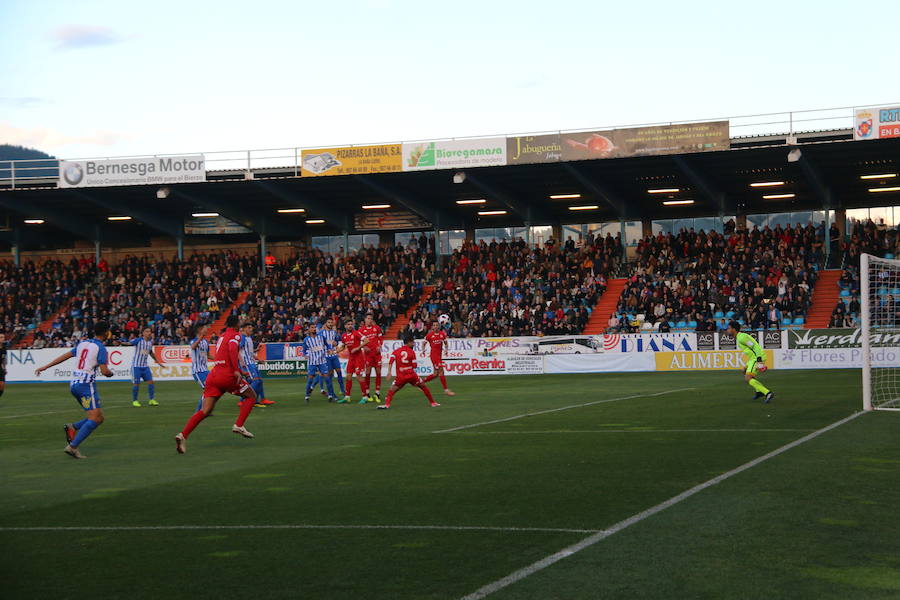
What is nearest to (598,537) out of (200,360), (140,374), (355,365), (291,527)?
(291,527)

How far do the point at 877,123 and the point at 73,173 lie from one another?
3603 cm

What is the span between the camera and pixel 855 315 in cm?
3653

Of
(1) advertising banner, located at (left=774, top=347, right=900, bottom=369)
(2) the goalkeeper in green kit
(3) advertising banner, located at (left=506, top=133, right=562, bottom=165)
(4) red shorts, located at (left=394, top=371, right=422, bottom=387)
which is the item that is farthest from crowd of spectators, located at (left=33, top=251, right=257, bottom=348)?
→ (2) the goalkeeper in green kit

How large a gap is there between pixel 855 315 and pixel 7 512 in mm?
33218

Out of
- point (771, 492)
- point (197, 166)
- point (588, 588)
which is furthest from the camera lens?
point (197, 166)

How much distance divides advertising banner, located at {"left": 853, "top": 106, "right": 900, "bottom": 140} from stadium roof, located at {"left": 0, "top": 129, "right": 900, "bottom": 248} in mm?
877

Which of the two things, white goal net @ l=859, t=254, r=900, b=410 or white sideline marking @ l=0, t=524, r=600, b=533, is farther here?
white goal net @ l=859, t=254, r=900, b=410

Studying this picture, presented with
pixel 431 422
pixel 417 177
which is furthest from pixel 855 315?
pixel 431 422

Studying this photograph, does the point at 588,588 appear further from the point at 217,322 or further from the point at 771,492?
the point at 217,322

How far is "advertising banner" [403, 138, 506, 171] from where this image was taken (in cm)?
4222

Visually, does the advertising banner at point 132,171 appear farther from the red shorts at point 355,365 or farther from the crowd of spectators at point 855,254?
the crowd of spectators at point 855,254

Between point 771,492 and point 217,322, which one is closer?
point 771,492

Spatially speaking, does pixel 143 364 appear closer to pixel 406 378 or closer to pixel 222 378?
pixel 406 378

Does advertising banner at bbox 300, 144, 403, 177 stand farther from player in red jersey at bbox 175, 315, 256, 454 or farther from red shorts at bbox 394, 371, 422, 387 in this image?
player in red jersey at bbox 175, 315, 256, 454
